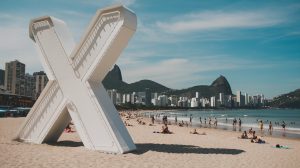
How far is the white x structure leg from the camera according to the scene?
11977 millimetres

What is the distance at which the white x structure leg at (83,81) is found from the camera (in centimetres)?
1198

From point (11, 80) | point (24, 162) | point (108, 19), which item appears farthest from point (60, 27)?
point (11, 80)

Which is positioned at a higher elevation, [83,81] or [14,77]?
[14,77]

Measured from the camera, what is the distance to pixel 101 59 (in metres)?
12.2

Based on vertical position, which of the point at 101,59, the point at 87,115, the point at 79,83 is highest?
the point at 101,59

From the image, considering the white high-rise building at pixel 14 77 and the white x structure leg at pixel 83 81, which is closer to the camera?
the white x structure leg at pixel 83 81

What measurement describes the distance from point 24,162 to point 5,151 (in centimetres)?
224

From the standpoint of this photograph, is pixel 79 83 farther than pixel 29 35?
No

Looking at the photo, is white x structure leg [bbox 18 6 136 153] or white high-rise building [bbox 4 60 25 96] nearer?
white x structure leg [bbox 18 6 136 153]

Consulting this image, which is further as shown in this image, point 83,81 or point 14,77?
point 14,77

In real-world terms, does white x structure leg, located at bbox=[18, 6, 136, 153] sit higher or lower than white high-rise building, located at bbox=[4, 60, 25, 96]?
lower

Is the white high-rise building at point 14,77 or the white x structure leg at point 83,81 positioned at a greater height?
the white high-rise building at point 14,77

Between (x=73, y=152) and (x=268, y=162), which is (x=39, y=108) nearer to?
(x=73, y=152)

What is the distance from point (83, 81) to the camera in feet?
41.8
